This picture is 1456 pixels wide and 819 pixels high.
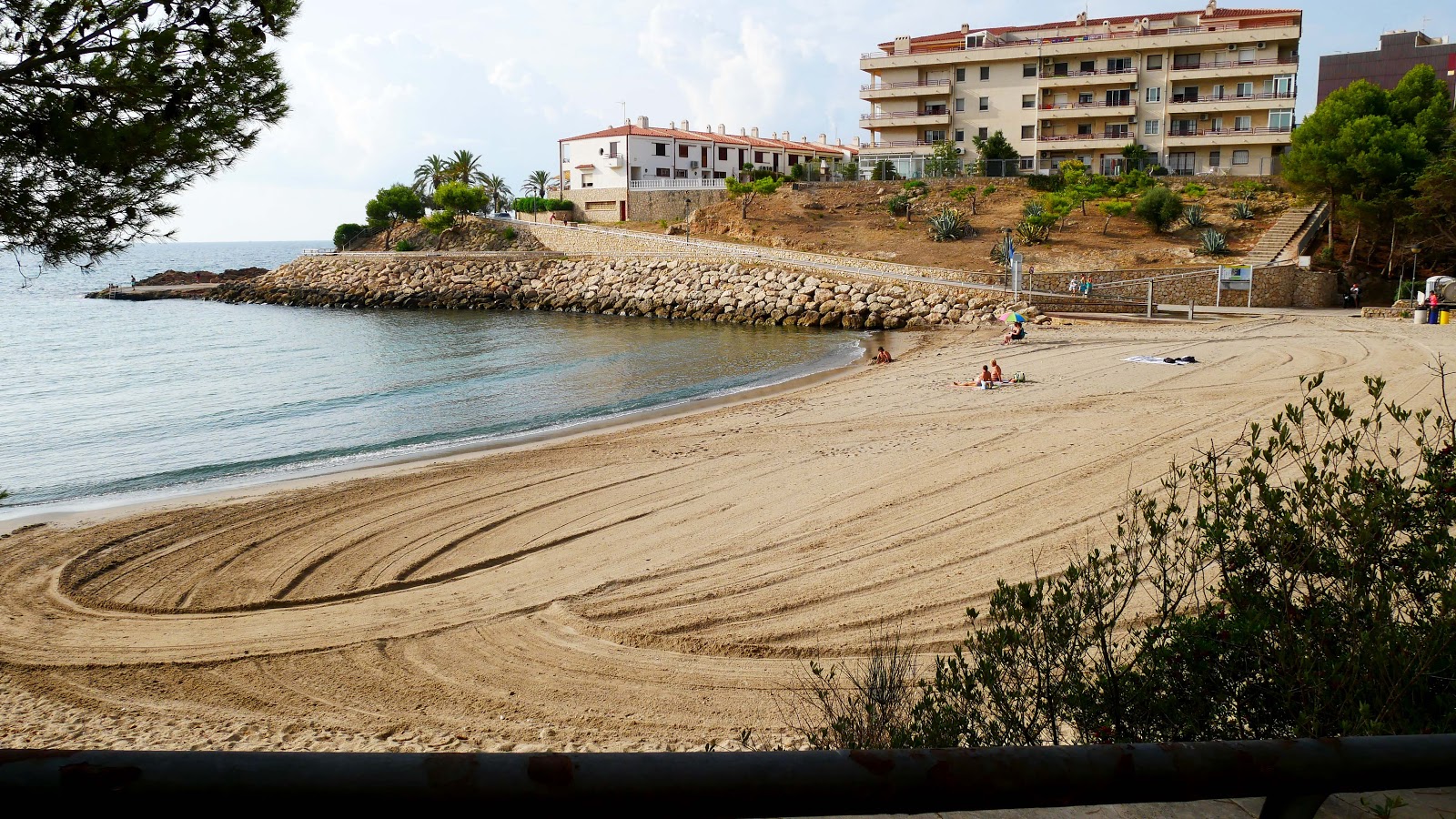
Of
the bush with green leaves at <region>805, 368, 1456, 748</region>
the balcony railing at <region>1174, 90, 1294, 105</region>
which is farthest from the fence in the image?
the balcony railing at <region>1174, 90, 1294, 105</region>

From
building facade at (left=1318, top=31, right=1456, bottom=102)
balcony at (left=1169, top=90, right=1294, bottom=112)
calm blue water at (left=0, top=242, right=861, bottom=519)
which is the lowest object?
calm blue water at (left=0, top=242, right=861, bottom=519)

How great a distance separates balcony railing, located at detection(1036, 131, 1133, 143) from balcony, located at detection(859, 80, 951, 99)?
7284 mm

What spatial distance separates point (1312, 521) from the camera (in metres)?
4.32

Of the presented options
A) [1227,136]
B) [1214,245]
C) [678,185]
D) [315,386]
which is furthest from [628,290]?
[1227,136]

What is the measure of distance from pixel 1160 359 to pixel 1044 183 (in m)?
32.8

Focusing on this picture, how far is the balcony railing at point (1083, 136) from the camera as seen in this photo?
59.4m

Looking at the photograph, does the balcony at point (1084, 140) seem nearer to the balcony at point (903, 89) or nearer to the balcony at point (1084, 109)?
the balcony at point (1084, 109)

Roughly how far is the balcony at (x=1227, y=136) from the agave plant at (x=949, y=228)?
18089mm

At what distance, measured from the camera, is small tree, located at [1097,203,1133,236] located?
46.0 m

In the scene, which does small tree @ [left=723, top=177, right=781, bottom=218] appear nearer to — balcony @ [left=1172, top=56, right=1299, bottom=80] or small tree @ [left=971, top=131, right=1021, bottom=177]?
small tree @ [left=971, top=131, right=1021, bottom=177]

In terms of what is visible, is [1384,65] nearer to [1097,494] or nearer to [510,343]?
[510,343]

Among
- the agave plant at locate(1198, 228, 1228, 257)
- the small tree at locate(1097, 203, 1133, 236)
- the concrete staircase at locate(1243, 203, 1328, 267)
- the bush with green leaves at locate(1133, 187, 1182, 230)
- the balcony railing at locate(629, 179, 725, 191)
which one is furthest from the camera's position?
the balcony railing at locate(629, 179, 725, 191)

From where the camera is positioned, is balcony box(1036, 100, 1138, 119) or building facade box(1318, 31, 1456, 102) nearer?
balcony box(1036, 100, 1138, 119)

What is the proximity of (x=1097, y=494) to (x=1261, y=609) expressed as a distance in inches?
340
